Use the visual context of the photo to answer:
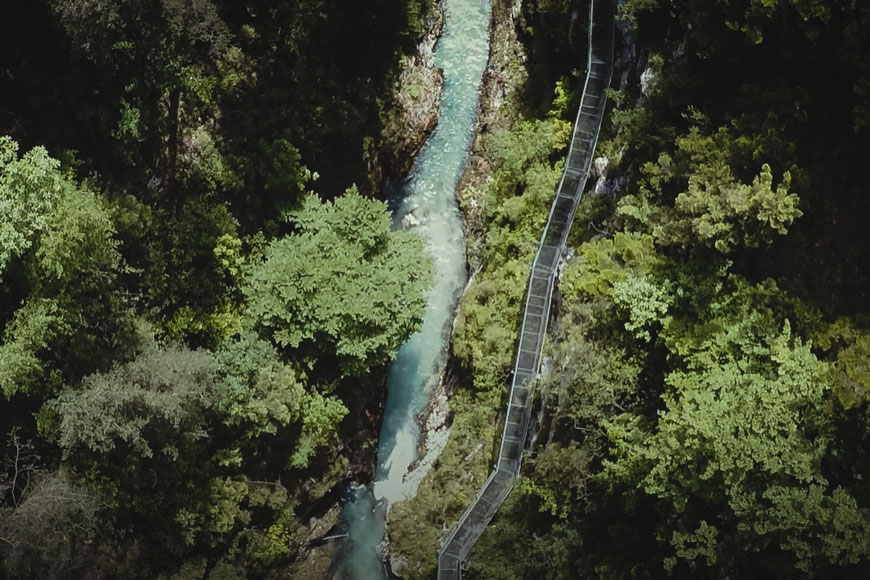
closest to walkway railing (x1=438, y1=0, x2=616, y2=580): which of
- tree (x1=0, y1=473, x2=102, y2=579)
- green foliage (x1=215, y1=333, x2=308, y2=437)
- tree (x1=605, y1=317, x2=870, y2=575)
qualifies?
tree (x1=605, y1=317, x2=870, y2=575)

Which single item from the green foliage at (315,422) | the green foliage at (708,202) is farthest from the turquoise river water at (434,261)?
the green foliage at (708,202)

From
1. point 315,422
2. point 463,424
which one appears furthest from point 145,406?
→ point 463,424

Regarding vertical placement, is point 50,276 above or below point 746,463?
above

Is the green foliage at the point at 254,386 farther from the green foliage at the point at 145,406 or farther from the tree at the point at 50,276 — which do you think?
the tree at the point at 50,276

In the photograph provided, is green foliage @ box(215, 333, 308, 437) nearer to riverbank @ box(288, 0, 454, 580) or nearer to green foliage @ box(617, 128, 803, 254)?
riverbank @ box(288, 0, 454, 580)

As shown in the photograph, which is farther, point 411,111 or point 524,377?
point 411,111

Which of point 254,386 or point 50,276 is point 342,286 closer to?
point 254,386
